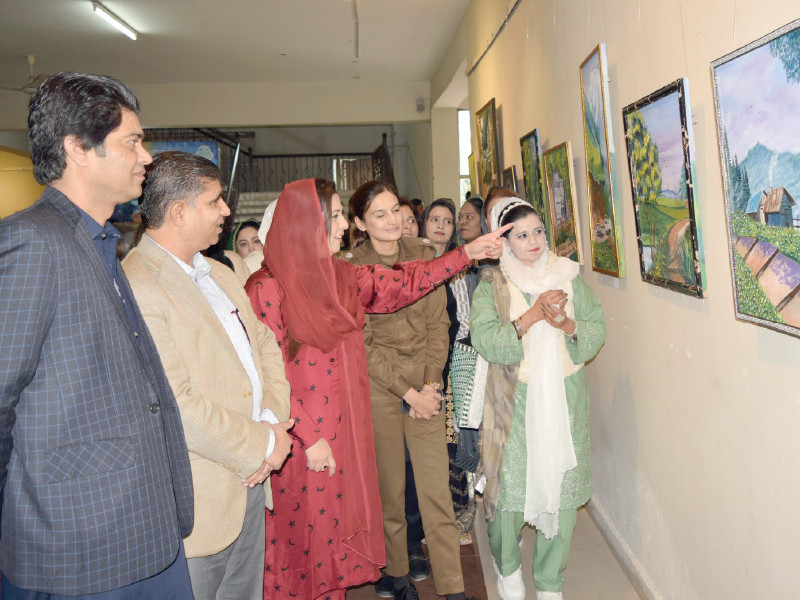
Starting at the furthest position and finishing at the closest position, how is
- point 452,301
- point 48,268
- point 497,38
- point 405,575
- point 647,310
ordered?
1. point 497,38
2. point 452,301
3. point 405,575
4. point 647,310
5. point 48,268

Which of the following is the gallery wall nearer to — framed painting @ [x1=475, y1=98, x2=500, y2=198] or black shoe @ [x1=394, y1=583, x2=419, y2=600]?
black shoe @ [x1=394, y1=583, x2=419, y2=600]

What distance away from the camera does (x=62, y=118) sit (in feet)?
4.59

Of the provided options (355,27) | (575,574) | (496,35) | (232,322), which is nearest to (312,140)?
(355,27)

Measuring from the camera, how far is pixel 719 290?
2139 millimetres

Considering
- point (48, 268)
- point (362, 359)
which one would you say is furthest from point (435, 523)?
point (48, 268)

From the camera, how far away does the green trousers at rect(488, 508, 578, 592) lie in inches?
112

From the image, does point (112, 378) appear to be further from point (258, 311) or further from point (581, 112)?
point (581, 112)

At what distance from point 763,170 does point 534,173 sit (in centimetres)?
285

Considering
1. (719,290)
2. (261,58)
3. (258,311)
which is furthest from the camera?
(261,58)

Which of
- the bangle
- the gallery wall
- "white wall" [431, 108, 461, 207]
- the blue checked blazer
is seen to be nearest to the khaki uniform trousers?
the bangle

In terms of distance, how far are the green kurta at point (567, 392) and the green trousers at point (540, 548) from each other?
82mm

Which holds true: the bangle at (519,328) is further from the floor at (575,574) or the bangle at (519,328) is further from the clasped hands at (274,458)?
the floor at (575,574)

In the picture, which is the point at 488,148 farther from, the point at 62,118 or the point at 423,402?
the point at 62,118

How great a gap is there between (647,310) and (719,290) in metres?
0.69
